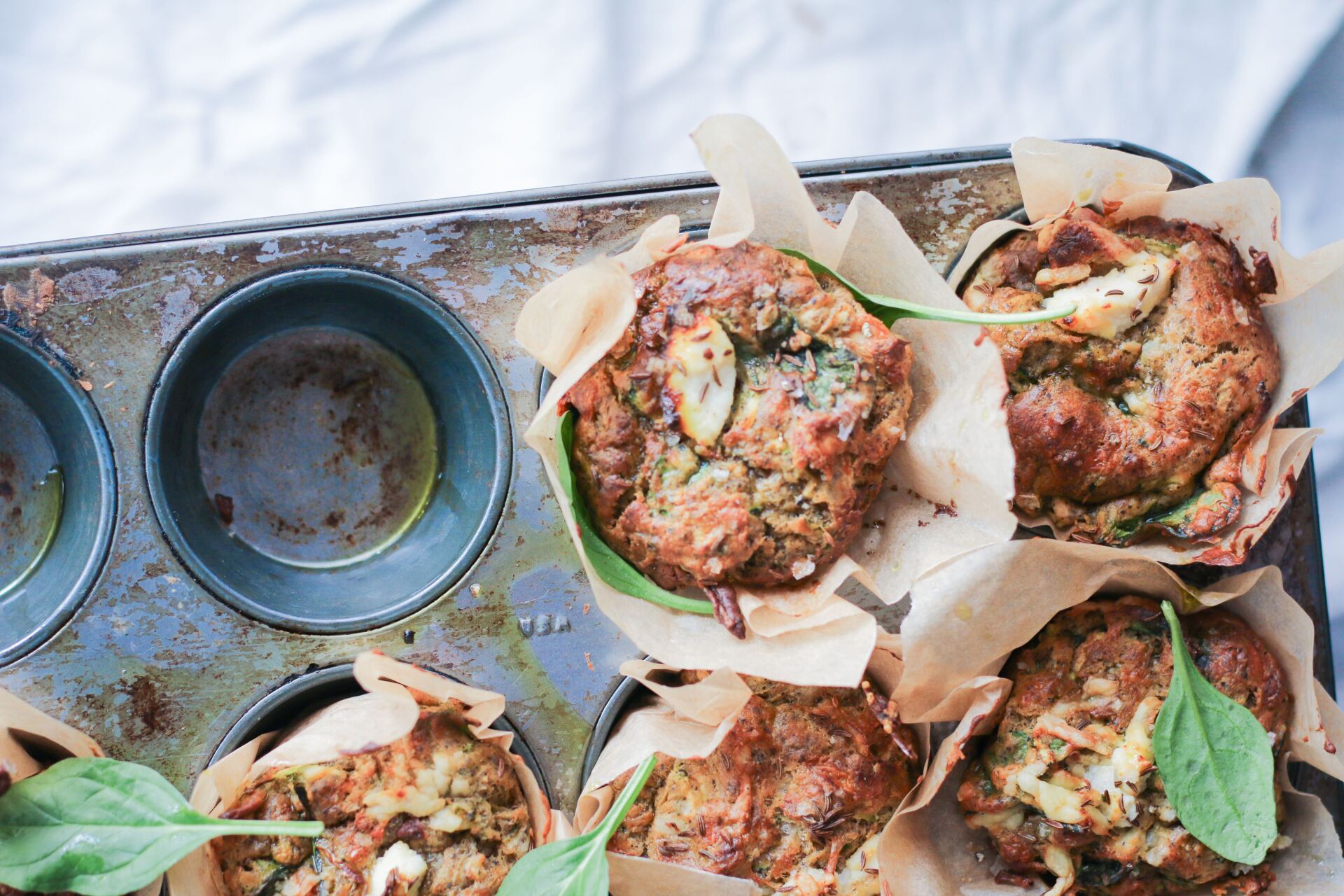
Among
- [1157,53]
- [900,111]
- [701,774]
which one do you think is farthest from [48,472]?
[1157,53]

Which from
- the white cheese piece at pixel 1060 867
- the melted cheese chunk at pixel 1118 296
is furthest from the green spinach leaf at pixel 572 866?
the melted cheese chunk at pixel 1118 296

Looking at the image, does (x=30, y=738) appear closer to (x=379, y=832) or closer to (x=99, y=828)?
(x=99, y=828)

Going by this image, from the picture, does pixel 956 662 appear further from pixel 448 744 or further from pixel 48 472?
pixel 48 472

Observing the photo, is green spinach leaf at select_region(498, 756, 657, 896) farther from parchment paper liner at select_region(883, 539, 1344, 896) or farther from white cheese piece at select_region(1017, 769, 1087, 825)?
white cheese piece at select_region(1017, 769, 1087, 825)

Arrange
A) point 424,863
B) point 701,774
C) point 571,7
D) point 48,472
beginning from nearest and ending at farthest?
point 424,863
point 701,774
point 48,472
point 571,7

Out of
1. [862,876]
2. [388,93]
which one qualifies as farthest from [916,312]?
[388,93]

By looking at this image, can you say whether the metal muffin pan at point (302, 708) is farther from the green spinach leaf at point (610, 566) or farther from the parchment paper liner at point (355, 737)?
the green spinach leaf at point (610, 566)
